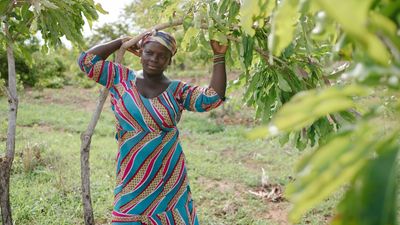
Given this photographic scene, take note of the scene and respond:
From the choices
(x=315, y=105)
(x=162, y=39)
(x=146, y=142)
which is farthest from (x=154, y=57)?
(x=315, y=105)

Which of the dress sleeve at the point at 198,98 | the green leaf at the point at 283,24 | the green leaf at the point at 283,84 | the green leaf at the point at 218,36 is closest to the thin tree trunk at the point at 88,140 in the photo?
the dress sleeve at the point at 198,98

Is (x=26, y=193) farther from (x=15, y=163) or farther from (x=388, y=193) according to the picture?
(x=388, y=193)

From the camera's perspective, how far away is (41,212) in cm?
314

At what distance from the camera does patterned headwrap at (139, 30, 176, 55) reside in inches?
66.7

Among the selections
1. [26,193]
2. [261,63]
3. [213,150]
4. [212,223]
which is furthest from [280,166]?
[261,63]

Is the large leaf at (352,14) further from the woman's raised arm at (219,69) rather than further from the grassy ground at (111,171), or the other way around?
the grassy ground at (111,171)

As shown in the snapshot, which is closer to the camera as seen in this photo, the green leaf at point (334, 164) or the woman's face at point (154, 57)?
the green leaf at point (334, 164)

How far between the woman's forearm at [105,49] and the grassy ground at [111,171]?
2.21 feet

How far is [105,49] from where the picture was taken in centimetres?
183

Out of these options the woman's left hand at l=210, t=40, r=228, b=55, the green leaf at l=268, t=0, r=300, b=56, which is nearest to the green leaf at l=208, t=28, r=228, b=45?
the woman's left hand at l=210, t=40, r=228, b=55

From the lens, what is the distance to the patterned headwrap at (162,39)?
5.56 ft

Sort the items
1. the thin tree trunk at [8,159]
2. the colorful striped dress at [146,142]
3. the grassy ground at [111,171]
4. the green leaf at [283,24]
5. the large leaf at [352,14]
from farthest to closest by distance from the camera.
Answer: the grassy ground at [111,171] → the thin tree trunk at [8,159] → the colorful striped dress at [146,142] → the green leaf at [283,24] → the large leaf at [352,14]

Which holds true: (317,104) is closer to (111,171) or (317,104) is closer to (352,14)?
(352,14)

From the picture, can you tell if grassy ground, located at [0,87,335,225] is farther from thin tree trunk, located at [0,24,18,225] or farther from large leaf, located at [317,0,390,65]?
large leaf, located at [317,0,390,65]
